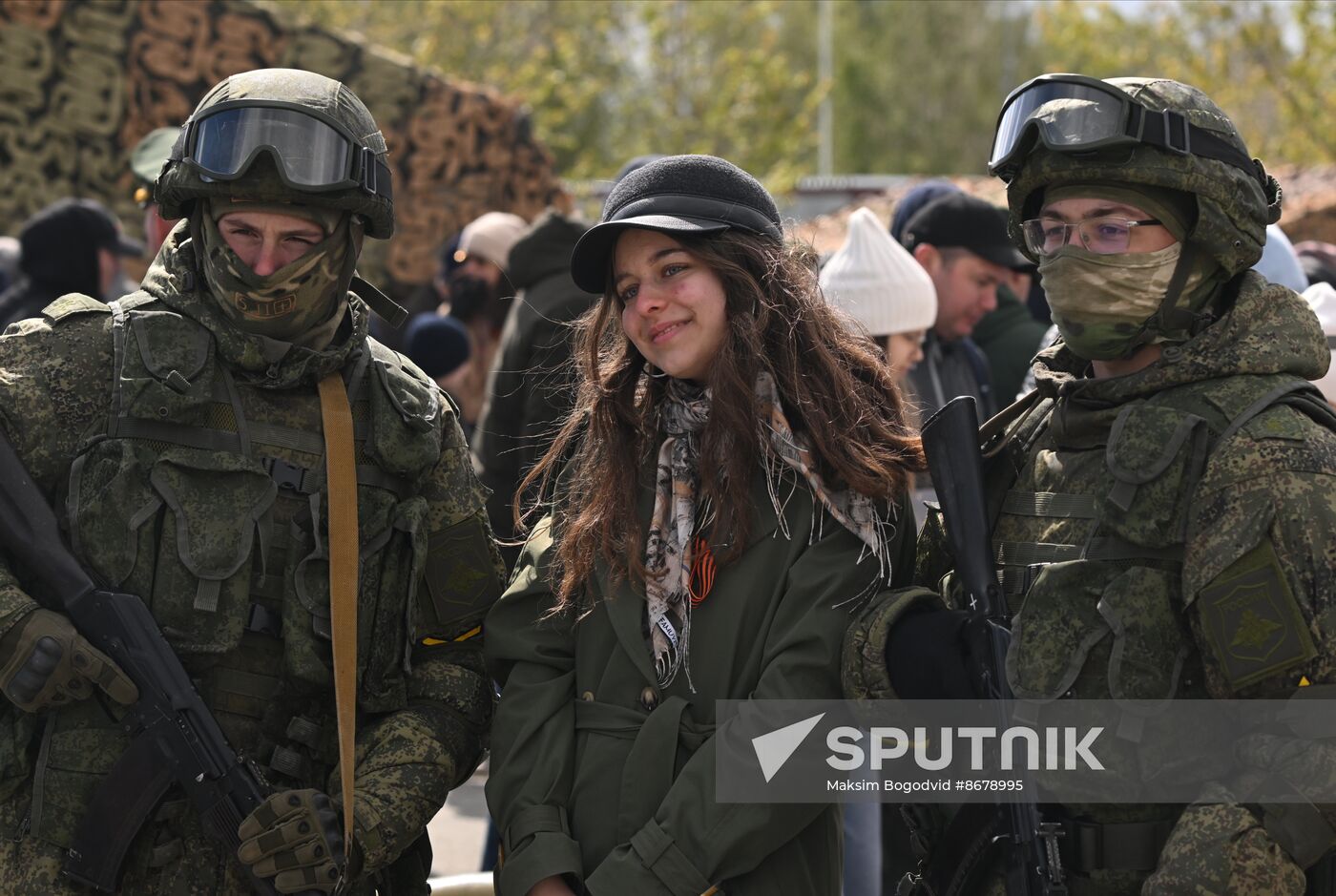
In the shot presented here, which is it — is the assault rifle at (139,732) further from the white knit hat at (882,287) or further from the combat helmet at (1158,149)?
the white knit hat at (882,287)

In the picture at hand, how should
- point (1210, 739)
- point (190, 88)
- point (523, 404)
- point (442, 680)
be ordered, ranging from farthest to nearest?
point (190, 88) → point (523, 404) → point (442, 680) → point (1210, 739)

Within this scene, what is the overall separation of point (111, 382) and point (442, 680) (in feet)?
3.08

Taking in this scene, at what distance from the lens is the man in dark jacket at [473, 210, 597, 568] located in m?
5.24

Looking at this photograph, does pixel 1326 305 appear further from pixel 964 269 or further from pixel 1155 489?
pixel 1155 489

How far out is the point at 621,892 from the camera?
9.60 feet

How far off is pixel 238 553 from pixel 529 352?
2292 mm

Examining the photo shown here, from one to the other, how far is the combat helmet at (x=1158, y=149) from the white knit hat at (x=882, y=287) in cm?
178

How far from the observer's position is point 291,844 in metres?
2.98

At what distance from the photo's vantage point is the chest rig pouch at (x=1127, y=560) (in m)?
2.74

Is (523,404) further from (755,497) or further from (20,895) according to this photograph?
(20,895)

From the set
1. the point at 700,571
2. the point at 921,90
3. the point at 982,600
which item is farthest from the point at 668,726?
the point at 921,90

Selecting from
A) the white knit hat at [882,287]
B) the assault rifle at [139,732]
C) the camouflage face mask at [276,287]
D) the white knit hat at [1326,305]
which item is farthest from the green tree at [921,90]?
the assault rifle at [139,732]

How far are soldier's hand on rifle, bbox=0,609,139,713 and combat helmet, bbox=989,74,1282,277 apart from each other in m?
2.06

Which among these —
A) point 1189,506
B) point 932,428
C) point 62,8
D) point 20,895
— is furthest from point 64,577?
point 62,8
